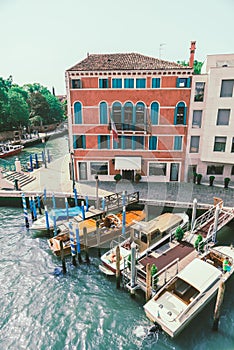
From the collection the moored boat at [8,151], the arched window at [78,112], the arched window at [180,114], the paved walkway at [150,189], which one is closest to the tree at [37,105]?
the moored boat at [8,151]

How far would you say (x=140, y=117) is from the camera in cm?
2361

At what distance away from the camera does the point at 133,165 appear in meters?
24.4

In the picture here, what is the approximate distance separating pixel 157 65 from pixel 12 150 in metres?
30.8

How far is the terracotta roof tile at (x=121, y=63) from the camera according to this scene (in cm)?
2209

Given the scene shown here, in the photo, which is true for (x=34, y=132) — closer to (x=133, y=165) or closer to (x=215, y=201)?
(x=133, y=165)

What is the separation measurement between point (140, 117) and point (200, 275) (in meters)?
16.0

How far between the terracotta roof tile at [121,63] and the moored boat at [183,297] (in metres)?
17.7

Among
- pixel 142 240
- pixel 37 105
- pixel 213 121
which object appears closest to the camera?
pixel 142 240

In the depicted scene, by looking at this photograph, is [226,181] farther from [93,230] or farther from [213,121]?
[93,230]

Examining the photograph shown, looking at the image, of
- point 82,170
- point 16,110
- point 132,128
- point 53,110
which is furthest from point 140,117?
point 53,110

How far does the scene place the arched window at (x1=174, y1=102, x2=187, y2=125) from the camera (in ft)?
75.2

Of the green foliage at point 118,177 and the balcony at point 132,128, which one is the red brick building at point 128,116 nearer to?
Answer: the balcony at point 132,128

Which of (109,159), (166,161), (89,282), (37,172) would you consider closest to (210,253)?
(89,282)

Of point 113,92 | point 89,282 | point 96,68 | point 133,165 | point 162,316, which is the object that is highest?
point 96,68
